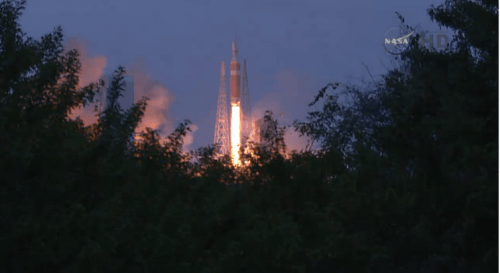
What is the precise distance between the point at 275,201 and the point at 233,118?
48463mm

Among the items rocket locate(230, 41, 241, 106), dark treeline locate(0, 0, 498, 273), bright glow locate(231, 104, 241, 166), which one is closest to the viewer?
dark treeline locate(0, 0, 498, 273)

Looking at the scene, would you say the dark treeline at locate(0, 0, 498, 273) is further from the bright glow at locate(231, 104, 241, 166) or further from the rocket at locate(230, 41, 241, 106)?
the rocket at locate(230, 41, 241, 106)

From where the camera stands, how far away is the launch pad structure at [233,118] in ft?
32.7

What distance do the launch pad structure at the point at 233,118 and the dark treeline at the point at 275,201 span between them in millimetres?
1435

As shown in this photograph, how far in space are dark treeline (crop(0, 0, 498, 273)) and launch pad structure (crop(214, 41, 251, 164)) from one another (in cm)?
144

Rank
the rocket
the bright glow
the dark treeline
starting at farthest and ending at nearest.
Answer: the rocket < the bright glow < the dark treeline

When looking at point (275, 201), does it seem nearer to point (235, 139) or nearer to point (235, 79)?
point (235, 139)

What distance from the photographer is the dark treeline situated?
7305mm

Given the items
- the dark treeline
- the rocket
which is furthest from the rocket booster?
the dark treeline

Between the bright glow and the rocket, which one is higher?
the rocket

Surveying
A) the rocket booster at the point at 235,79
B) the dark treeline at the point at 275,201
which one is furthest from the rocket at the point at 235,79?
the dark treeline at the point at 275,201

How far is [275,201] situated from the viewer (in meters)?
8.14

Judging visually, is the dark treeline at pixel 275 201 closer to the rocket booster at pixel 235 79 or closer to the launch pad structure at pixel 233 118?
the launch pad structure at pixel 233 118

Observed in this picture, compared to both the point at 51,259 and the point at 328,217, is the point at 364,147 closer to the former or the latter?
the point at 328,217
